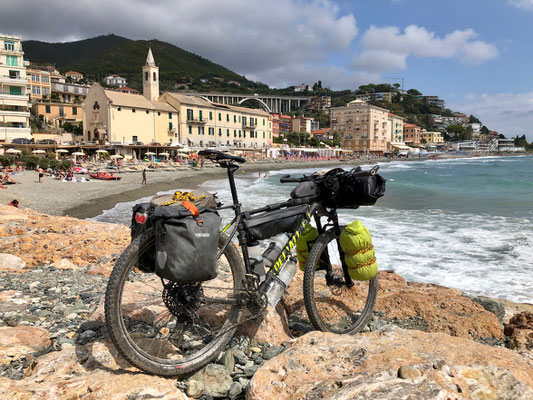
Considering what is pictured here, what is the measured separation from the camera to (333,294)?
3377mm

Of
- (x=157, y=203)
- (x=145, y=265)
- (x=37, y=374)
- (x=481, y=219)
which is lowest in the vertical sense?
(x=481, y=219)

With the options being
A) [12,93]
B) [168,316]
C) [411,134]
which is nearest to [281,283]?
[168,316]

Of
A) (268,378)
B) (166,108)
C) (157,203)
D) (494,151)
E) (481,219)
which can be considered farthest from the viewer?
(494,151)

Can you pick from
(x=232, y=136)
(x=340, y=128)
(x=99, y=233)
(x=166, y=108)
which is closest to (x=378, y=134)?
(x=340, y=128)

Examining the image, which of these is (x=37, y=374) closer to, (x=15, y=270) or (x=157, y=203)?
(x=157, y=203)

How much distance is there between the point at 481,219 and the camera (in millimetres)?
15727

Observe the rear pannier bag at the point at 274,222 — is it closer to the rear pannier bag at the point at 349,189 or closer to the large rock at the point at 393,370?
the rear pannier bag at the point at 349,189

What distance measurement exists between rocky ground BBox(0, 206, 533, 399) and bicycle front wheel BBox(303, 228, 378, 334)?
0.73ft

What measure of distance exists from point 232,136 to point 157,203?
240ft

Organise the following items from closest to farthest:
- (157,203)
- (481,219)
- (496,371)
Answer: (496,371), (157,203), (481,219)

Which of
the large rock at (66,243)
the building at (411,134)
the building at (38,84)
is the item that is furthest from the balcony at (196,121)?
the building at (411,134)

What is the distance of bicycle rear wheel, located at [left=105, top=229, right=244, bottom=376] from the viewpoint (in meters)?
2.12

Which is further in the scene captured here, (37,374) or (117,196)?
(117,196)

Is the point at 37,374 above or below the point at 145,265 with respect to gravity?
below
